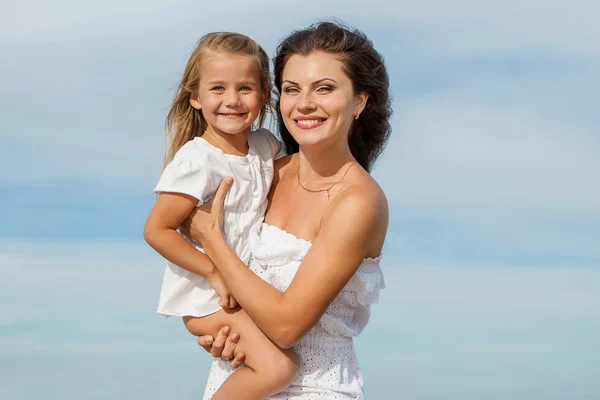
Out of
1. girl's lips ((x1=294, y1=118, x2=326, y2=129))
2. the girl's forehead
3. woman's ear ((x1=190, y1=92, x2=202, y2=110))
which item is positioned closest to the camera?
girl's lips ((x1=294, y1=118, x2=326, y2=129))

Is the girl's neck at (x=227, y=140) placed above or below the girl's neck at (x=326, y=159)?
above

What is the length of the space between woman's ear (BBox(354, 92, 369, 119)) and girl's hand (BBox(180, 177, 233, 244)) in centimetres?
83

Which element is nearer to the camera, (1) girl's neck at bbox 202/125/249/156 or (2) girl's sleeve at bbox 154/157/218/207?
(2) girl's sleeve at bbox 154/157/218/207

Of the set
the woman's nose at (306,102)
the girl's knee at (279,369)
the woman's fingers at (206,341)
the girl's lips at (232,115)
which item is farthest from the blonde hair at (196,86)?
the girl's knee at (279,369)

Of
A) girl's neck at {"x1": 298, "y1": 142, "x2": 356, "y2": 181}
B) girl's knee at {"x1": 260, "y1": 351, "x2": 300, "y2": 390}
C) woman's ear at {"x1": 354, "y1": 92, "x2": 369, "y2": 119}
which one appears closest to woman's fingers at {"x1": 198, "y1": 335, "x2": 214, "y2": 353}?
girl's knee at {"x1": 260, "y1": 351, "x2": 300, "y2": 390}

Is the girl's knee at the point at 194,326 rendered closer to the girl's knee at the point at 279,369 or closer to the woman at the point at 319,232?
the woman at the point at 319,232

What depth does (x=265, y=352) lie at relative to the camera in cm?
423

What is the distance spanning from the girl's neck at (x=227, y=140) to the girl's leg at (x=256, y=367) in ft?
3.21

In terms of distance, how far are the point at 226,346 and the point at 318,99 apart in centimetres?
145

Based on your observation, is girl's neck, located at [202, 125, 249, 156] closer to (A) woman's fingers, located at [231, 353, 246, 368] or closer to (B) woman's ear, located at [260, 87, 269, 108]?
(B) woman's ear, located at [260, 87, 269, 108]

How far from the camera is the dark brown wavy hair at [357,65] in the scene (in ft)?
14.6

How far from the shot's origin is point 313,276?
13.2ft

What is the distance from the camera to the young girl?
14.1ft

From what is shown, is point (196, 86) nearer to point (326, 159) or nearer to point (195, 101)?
point (195, 101)
